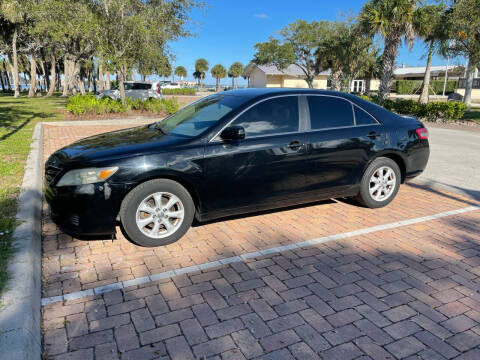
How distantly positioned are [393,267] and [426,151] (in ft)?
8.46

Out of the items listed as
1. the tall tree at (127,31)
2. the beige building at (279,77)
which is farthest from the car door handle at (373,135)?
the beige building at (279,77)

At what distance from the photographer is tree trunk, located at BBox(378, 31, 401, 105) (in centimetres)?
2153

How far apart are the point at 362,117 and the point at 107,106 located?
14.3 m

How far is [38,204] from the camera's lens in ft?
16.2

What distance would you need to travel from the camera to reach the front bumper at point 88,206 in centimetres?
361

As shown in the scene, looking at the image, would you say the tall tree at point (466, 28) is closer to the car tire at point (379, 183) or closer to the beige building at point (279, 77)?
the car tire at point (379, 183)

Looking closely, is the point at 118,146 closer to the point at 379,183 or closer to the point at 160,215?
the point at 160,215

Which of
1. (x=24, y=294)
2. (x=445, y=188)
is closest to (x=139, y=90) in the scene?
(x=445, y=188)

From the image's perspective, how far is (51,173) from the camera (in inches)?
156

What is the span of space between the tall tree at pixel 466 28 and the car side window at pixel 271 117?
56.4ft

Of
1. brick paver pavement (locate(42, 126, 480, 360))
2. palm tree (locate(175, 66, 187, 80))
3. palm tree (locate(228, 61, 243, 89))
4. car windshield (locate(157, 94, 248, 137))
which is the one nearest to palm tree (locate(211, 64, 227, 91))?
palm tree (locate(228, 61, 243, 89))

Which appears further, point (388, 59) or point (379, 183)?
point (388, 59)

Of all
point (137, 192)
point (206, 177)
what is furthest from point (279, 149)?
point (137, 192)

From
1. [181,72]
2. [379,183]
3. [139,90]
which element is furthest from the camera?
[181,72]
